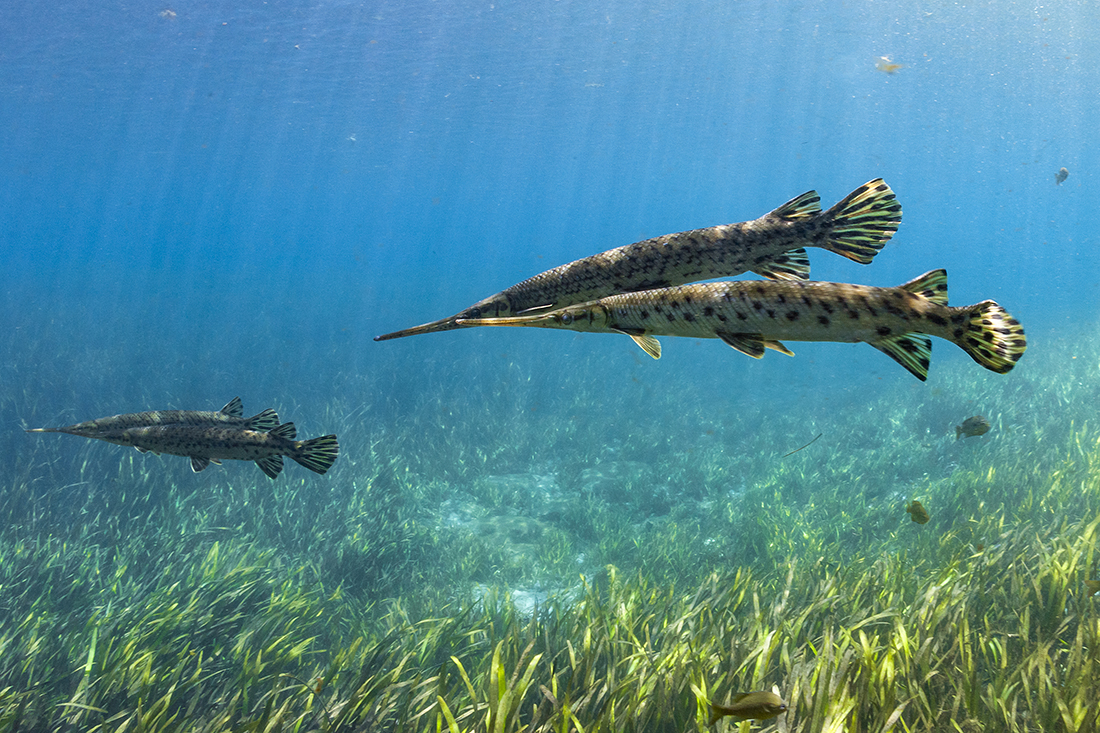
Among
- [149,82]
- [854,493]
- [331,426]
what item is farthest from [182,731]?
[149,82]

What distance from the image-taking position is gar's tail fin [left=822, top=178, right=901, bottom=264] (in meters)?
1.80

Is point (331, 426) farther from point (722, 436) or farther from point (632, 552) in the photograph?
point (722, 436)

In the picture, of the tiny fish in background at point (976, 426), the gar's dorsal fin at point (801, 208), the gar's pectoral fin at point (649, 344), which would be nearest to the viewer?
the gar's pectoral fin at point (649, 344)

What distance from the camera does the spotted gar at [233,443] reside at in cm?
331

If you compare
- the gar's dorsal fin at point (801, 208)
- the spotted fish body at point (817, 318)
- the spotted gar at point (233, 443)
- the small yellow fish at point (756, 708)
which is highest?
the gar's dorsal fin at point (801, 208)

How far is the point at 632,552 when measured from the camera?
11.1 m

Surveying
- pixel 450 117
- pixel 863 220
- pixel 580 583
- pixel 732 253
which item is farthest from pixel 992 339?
pixel 450 117

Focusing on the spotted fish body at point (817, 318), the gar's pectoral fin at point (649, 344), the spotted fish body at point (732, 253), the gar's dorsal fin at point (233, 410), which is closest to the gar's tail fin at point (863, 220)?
the spotted fish body at point (732, 253)

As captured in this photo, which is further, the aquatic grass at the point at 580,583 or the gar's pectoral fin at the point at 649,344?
the aquatic grass at the point at 580,583

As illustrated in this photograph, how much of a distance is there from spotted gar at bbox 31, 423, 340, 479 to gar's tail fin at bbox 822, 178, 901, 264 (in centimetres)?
291

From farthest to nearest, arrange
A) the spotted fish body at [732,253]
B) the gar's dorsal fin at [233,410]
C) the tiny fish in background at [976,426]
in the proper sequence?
the tiny fish in background at [976,426]
the gar's dorsal fin at [233,410]
the spotted fish body at [732,253]

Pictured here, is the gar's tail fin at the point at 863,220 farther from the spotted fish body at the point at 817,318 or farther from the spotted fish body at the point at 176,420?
the spotted fish body at the point at 176,420

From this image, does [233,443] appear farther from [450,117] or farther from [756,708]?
[450,117]

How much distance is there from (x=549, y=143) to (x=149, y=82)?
3457cm
